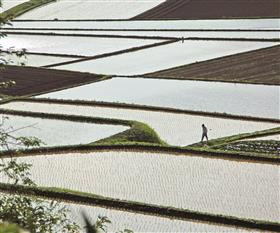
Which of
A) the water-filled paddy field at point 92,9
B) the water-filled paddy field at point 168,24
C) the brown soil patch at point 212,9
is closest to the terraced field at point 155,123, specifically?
the water-filled paddy field at point 168,24

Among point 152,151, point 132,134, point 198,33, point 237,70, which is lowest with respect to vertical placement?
point 152,151

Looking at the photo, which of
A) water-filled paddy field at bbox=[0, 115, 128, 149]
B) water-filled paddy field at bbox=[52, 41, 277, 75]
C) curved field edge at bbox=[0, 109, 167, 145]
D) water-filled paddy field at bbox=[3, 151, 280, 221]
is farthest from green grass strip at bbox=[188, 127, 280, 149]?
water-filled paddy field at bbox=[52, 41, 277, 75]

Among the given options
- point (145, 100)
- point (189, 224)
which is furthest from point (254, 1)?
point (189, 224)

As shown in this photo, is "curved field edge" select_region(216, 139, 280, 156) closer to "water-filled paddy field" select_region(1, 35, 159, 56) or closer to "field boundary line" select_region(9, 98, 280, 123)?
"field boundary line" select_region(9, 98, 280, 123)

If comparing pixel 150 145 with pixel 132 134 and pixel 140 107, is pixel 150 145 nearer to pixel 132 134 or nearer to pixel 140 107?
pixel 132 134

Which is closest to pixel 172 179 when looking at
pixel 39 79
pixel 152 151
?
pixel 152 151

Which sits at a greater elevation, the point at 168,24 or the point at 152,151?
the point at 168,24
